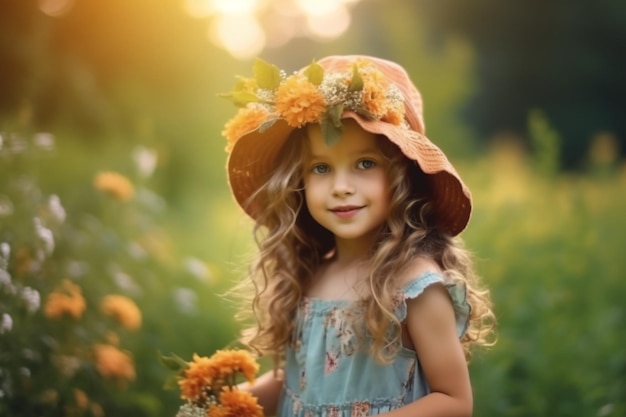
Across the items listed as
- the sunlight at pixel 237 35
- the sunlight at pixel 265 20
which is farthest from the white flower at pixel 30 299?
the sunlight at pixel 237 35

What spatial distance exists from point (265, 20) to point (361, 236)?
722 centimetres

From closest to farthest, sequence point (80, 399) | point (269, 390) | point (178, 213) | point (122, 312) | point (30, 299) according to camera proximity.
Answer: point (269, 390), point (30, 299), point (80, 399), point (122, 312), point (178, 213)

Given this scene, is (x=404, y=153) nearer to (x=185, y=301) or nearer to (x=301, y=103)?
(x=301, y=103)

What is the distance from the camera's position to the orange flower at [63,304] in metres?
3.05

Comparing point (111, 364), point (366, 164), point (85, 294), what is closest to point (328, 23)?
point (85, 294)

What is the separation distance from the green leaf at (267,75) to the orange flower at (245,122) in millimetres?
69

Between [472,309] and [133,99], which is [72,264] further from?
[133,99]

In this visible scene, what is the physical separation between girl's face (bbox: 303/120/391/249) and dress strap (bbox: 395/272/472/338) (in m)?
0.20

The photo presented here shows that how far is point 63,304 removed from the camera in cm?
308

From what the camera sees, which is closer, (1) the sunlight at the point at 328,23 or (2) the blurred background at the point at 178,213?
(2) the blurred background at the point at 178,213

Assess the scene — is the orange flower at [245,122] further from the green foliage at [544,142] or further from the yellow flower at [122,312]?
the green foliage at [544,142]

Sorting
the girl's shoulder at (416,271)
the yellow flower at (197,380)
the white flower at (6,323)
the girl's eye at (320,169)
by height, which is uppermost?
the girl's eye at (320,169)

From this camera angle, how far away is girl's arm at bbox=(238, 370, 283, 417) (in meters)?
2.62

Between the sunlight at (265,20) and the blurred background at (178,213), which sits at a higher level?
the sunlight at (265,20)
